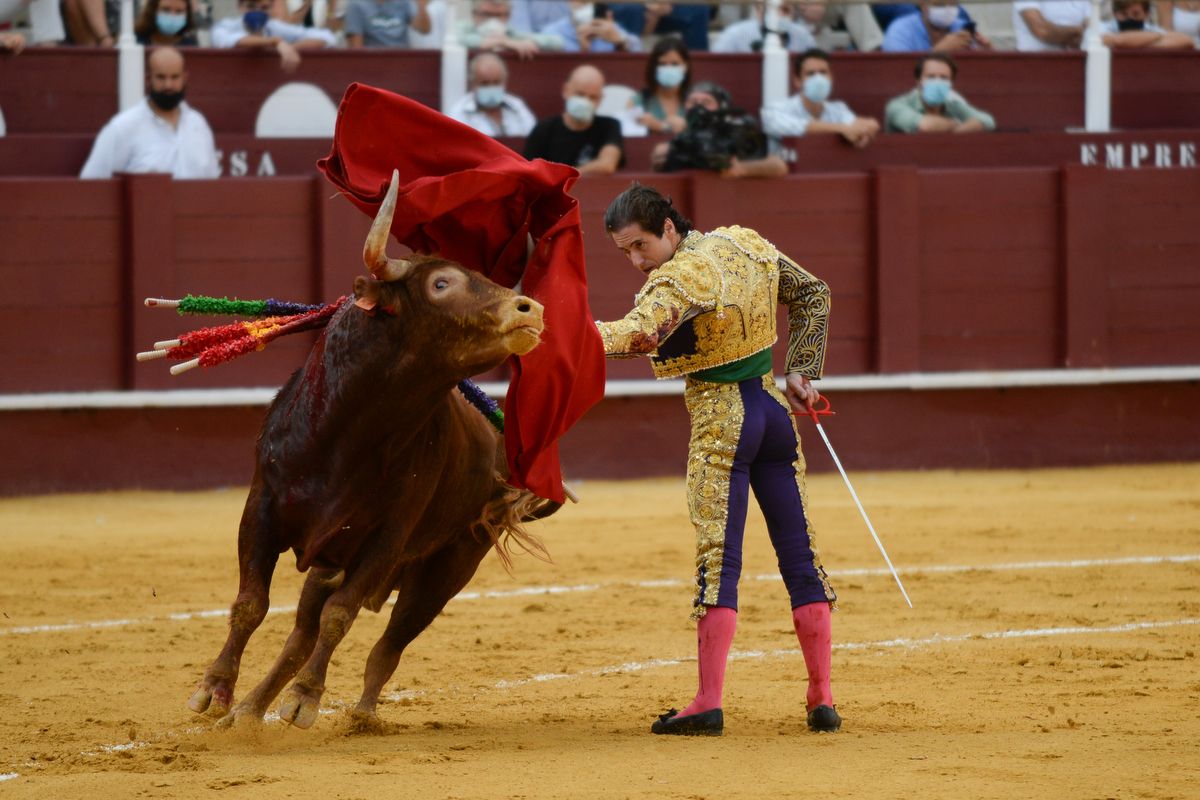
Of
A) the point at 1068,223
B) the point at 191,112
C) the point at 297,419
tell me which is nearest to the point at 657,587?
the point at 297,419

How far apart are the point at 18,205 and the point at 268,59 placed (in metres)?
1.58

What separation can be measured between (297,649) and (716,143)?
18.1ft

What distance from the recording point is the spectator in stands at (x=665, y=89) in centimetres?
984

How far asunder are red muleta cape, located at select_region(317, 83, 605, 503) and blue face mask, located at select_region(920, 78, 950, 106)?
247 inches

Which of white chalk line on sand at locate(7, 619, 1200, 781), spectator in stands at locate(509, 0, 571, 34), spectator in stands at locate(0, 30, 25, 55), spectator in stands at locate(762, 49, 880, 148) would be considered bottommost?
white chalk line on sand at locate(7, 619, 1200, 781)

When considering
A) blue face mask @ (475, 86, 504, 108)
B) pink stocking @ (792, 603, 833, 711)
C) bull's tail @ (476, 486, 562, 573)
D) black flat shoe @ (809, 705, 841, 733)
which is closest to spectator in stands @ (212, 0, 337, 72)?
blue face mask @ (475, 86, 504, 108)

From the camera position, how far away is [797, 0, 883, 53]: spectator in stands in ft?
37.3

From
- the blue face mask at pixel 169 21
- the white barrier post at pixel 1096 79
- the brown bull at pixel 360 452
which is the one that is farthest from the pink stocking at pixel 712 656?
the white barrier post at pixel 1096 79

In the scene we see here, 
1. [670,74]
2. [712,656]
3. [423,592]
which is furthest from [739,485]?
[670,74]

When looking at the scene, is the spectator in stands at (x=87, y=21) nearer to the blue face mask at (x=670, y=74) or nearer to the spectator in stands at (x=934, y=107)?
the blue face mask at (x=670, y=74)

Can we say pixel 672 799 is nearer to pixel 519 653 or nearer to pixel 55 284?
pixel 519 653

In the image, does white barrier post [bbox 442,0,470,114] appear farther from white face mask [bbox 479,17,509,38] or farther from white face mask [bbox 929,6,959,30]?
white face mask [bbox 929,6,959,30]

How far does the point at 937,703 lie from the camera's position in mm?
4859

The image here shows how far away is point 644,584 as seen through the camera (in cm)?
693
